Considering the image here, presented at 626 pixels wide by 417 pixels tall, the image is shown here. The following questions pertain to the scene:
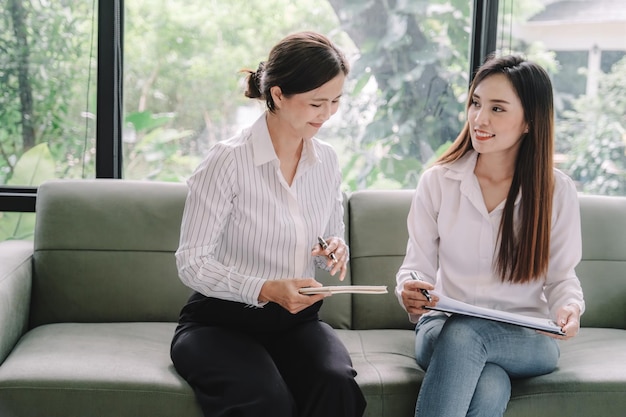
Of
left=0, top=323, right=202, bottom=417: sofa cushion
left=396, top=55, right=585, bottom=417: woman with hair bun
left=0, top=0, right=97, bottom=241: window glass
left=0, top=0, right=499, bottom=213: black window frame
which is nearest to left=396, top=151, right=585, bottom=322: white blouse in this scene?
left=396, top=55, right=585, bottom=417: woman with hair bun

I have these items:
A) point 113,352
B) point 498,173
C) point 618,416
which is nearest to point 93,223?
point 113,352

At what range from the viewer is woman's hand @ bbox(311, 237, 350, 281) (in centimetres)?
203

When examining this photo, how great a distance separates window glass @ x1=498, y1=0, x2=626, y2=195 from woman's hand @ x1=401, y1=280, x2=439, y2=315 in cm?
133

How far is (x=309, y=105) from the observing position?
78.7 inches

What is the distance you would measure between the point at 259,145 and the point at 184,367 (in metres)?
0.60

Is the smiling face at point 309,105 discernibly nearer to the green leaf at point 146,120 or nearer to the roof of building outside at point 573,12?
the green leaf at point 146,120

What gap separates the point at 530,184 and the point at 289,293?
0.80 m

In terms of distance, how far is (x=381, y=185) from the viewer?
306cm

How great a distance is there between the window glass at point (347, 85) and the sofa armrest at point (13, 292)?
25.1 inches

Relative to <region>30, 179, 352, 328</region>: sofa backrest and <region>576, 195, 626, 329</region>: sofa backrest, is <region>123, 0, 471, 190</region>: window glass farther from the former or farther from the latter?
<region>576, 195, 626, 329</region>: sofa backrest

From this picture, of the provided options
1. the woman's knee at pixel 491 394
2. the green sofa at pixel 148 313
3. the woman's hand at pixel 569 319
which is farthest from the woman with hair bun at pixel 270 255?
the woman's hand at pixel 569 319

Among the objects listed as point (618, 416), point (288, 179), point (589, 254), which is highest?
point (288, 179)

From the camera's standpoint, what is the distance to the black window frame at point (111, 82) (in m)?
2.82

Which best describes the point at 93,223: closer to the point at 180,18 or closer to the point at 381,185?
the point at 180,18
